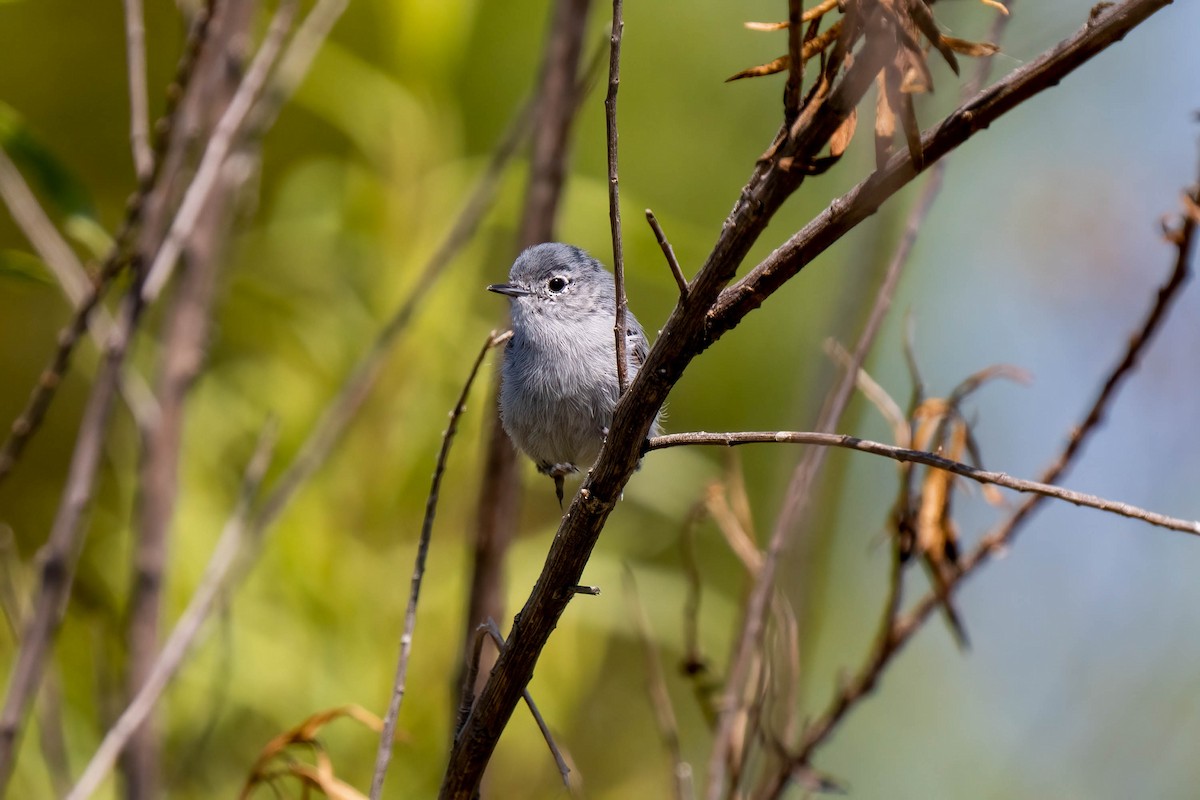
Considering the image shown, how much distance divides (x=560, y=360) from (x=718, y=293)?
1315 millimetres

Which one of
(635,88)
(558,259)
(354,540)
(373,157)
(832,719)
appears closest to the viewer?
(832,719)

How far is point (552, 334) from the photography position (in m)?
2.44

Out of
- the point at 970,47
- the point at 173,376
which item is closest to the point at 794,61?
the point at 970,47

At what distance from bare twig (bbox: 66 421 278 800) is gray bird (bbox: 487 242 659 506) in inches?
22.2

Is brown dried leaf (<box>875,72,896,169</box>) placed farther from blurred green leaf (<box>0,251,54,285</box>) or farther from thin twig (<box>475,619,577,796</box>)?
blurred green leaf (<box>0,251,54,285</box>)

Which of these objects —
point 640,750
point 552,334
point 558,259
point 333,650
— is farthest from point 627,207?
point 640,750

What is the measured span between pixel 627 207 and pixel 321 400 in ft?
3.34

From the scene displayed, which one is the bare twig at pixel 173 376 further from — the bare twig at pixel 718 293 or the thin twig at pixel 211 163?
the bare twig at pixel 718 293

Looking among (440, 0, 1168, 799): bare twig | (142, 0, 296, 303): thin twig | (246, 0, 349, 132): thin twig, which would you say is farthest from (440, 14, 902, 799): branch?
(246, 0, 349, 132): thin twig

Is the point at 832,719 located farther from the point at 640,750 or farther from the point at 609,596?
the point at 640,750

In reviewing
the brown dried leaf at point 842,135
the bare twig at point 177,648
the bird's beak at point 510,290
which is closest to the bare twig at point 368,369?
the bare twig at point 177,648

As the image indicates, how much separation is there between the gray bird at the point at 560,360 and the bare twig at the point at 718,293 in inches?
30.5

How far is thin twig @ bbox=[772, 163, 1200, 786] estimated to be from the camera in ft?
5.59

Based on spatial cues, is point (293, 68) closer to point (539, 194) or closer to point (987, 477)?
point (539, 194)
